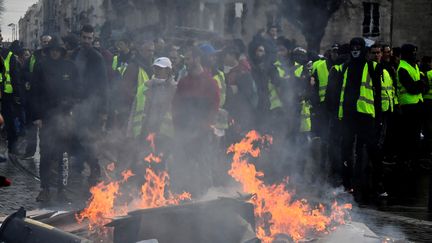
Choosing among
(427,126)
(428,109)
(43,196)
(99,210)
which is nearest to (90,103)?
(43,196)

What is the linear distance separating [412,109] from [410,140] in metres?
0.86

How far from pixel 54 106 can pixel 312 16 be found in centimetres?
3221

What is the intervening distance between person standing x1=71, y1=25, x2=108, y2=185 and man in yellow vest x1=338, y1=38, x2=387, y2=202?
3.24m

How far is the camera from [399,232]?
785 cm

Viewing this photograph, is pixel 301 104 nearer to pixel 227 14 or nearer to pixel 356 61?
pixel 356 61

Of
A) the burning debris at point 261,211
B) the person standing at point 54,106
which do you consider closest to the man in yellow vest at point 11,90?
the person standing at point 54,106

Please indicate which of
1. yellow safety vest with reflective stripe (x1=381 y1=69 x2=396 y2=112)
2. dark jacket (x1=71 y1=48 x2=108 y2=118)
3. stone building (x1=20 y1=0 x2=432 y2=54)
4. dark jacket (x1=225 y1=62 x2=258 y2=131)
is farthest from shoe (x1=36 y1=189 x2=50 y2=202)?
stone building (x1=20 y1=0 x2=432 y2=54)

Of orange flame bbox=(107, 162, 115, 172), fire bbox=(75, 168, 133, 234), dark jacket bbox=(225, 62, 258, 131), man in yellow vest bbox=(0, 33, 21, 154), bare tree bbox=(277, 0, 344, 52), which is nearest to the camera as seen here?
fire bbox=(75, 168, 133, 234)

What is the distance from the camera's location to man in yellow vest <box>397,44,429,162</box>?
13.6 metres

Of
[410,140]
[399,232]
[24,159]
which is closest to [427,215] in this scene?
[399,232]

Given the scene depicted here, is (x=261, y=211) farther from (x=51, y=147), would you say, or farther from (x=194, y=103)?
(x=51, y=147)

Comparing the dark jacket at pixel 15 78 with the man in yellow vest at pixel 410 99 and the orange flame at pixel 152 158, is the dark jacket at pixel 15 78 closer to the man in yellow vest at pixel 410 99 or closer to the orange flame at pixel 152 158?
the orange flame at pixel 152 158

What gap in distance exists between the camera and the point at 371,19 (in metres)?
39.8

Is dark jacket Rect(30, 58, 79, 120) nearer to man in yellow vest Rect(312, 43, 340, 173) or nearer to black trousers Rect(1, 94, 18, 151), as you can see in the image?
man in yellow vest Rect(312, 43, 340, 173)
